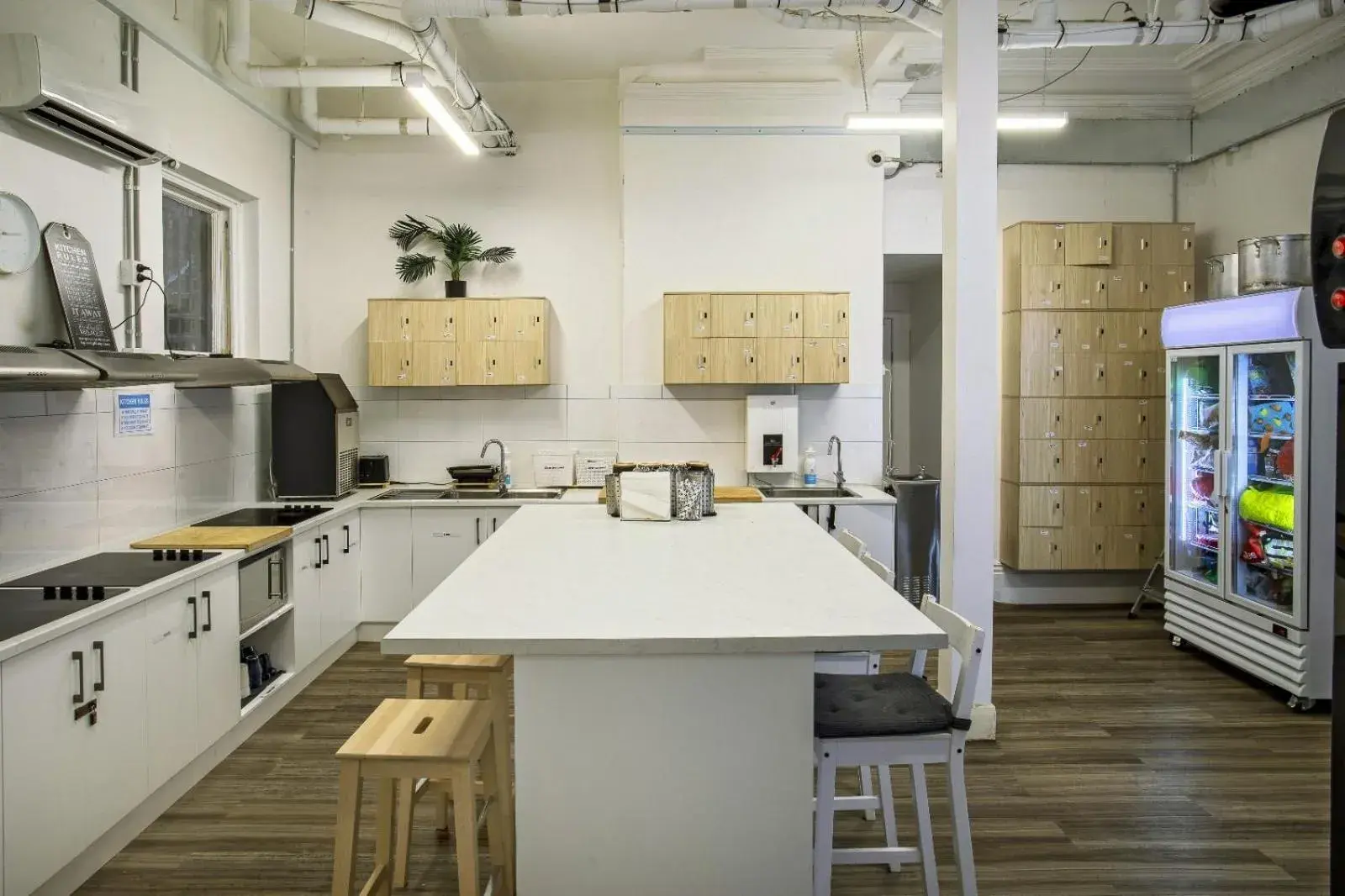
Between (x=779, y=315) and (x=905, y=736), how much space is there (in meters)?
4.28

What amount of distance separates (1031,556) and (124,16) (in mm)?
6236

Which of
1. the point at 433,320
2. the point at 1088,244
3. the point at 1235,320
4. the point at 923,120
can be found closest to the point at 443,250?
the point at 433,320

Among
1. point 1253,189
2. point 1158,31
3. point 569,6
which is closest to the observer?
point 569,6

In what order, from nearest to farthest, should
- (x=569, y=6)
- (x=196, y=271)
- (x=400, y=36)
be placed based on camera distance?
(x=569, y=6)
(x=400, y=36)
(x=196, y=271)

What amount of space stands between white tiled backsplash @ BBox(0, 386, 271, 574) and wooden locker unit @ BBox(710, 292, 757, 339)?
295cm

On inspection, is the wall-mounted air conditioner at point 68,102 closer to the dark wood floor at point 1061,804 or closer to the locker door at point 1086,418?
the dark wood floor at point 1061,804

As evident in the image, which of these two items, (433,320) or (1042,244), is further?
(1042,244)

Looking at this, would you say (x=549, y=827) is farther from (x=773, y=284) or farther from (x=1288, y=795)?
(x=773, y=284)

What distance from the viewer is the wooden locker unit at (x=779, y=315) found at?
6.62 meters

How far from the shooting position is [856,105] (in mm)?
6902

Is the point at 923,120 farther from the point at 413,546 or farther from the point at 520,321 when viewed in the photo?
the point at 413,546

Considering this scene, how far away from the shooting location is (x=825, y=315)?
6633 millimetres

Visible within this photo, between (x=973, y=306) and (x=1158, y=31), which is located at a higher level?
(x=1158, y=31)

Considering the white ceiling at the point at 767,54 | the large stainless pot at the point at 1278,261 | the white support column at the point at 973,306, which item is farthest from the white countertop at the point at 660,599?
the white ceiling at the point at 767,54
